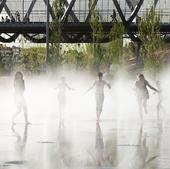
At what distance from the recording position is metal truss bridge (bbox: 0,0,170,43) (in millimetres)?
59241

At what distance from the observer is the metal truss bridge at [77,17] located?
59.2 metres

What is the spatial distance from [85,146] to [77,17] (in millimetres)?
53271

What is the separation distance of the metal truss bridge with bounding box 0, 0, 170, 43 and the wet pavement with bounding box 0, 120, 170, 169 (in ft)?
116

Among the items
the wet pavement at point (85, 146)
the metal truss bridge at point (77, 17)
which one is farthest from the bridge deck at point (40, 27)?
the wet pavement at point (85, 146)

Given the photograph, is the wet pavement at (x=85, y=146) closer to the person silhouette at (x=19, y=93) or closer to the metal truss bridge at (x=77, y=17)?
the person silhouette at (x=19, y=93)

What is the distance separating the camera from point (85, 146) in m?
14.2

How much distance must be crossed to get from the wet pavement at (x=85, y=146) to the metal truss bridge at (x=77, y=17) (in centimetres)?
3522

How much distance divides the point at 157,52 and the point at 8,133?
37.5m

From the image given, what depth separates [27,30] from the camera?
200ft

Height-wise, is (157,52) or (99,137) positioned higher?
(157,52)

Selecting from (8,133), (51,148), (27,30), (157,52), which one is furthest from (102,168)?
(27,30)

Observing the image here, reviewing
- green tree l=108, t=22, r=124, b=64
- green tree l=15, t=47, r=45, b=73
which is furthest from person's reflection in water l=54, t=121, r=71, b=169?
green tree l=15, t=47, r=45, b=73

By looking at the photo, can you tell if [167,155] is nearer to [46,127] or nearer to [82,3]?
[46,127]

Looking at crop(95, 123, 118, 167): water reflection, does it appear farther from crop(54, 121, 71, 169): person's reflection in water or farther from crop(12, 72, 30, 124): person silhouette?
crop(12, 72, 30, 124): person silhouette
